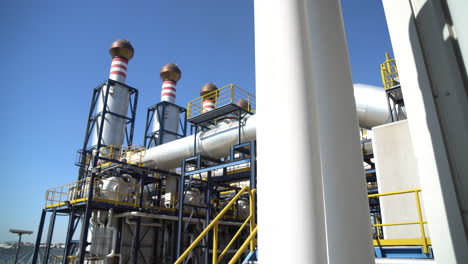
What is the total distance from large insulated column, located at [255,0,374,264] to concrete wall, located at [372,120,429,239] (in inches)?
210

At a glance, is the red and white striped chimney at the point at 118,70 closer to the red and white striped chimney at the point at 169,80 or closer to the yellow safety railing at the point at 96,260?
the red and white striped chimney at the point at 169,80

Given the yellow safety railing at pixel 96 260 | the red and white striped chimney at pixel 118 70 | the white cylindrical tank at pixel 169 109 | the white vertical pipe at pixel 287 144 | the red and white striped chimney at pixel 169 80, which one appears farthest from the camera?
the red and white striped chimney at pixel 169 80

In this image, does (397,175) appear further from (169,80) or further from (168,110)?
(169,80)

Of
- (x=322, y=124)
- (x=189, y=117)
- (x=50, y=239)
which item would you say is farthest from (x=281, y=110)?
(x=50, y=239)

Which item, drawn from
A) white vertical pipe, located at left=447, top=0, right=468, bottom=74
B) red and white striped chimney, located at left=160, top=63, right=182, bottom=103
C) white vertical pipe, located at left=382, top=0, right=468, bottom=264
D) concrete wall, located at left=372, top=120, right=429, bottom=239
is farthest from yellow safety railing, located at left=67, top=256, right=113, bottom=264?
white vertical pipe, located at left=447, top=0, right=468, bottom=74

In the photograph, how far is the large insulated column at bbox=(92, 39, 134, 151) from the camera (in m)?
24.8

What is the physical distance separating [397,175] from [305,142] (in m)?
6.22

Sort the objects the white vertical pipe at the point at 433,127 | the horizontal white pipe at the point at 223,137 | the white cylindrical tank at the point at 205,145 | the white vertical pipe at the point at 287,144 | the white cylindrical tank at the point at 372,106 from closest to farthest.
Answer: the white vertical pipe at the point at 287,144, the white vertical pipe at the point at 433,127, the white cylindrical tank at the point at 372,106, the horizontal white pipe at the point at 223,137, the white cylindrical tank at the point at 205,145

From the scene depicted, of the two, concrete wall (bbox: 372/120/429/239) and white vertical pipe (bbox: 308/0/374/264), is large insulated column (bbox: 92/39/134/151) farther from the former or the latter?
white vertical pipe (bbox: 308/0/374/264)

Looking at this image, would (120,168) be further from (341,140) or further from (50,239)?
(341,140)

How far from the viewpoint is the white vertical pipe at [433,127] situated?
2.00 metres

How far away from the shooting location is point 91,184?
59.7ft

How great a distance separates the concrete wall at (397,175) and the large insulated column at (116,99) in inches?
854

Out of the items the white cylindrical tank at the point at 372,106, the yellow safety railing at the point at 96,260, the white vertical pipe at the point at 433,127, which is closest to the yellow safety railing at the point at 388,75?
the white cylindrical tank at the point at 372,106
